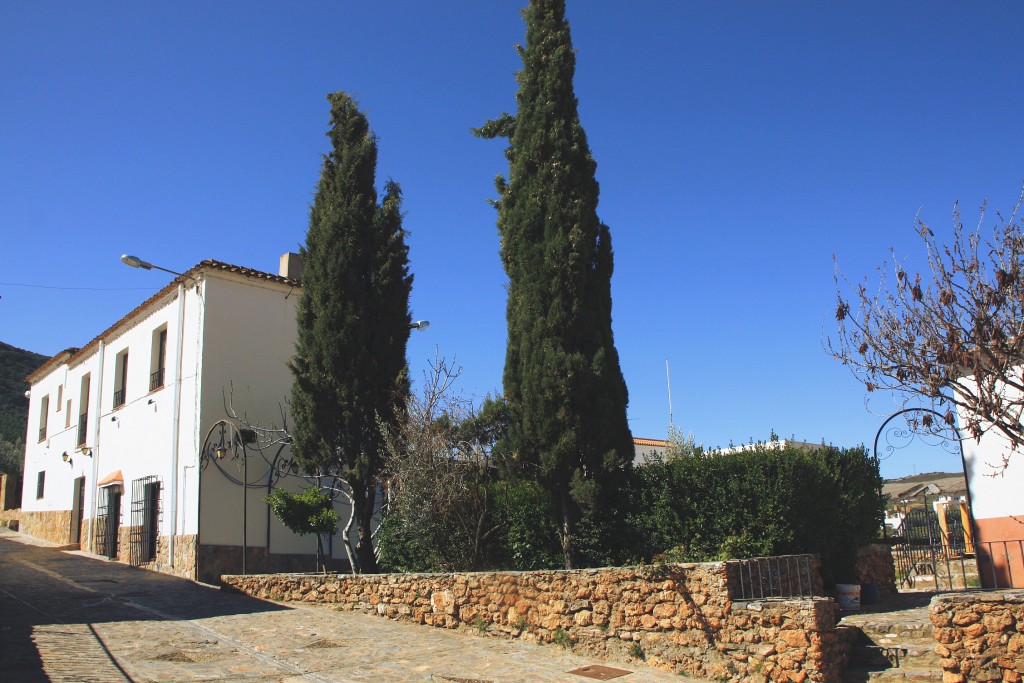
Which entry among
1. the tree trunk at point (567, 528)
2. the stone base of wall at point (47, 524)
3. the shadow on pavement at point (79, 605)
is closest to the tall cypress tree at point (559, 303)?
the tree trunk at point (567, 528)

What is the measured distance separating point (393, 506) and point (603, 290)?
5.14m

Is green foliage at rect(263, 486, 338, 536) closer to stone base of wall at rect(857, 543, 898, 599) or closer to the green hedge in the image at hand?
the green hedge

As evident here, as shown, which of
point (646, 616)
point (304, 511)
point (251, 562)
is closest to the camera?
point (646, 616)

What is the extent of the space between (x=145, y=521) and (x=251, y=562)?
11.4 ft

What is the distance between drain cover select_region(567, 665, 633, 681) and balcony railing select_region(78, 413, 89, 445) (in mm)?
19454

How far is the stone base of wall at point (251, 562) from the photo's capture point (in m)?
16.0

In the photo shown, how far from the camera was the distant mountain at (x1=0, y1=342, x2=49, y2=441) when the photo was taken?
4059cm

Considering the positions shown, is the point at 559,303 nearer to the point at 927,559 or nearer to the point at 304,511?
the point at 304,511

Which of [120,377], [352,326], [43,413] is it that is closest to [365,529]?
[352,326]

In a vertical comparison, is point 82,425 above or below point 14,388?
below

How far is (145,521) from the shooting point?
18203 millimetres

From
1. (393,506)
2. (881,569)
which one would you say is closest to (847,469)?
(881,569)

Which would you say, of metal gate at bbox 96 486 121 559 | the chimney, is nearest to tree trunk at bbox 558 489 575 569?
the chimney

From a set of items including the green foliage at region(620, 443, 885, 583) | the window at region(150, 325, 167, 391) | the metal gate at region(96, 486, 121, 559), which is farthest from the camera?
the metal gate at region(96, 486, 121, 559)
